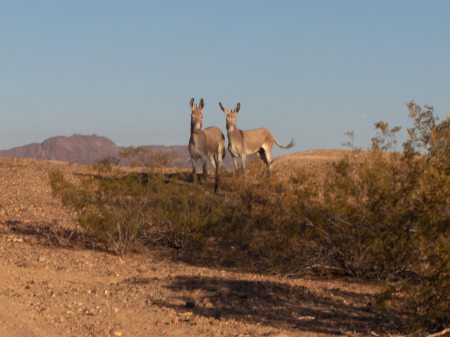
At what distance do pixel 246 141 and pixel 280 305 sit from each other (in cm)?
1439

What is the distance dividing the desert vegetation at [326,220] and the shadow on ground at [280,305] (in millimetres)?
519

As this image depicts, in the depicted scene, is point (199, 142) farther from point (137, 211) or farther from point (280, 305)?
point (280, 305)

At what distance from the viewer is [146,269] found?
13992 mm

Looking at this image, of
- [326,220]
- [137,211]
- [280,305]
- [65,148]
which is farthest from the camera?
[65,148]

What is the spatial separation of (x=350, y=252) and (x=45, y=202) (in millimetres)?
10158

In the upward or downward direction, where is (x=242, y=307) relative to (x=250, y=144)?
downward

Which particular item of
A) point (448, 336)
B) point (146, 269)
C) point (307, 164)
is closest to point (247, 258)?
point (146, 269)

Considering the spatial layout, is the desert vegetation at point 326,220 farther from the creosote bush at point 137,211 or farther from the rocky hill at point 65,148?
the rocky hill at point 65,148

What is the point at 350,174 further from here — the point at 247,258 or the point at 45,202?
the point at 45,202

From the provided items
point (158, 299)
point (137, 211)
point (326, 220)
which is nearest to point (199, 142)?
point (137, 211)

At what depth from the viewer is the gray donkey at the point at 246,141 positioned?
24344 millimetres

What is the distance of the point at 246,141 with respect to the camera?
25.0 metres

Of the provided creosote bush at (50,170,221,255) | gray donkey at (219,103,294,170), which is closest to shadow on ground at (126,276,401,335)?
creosote bush at (50,170,221,255)

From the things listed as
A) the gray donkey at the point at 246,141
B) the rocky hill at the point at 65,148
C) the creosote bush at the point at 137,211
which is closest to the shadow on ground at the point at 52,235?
the creosote bush at the point at 137,211
